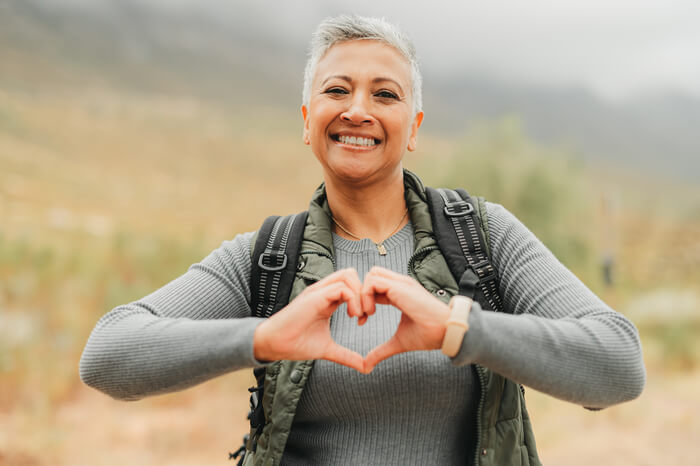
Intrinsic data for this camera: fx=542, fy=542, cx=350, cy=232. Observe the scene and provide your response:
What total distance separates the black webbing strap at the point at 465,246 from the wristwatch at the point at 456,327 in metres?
0.37

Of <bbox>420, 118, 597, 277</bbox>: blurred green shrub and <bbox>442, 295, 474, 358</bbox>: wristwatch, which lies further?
<bbox>420, 118, 597, 277</bbox>: blurred green shrub

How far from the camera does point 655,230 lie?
55.9 metres

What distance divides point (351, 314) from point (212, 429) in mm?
7420

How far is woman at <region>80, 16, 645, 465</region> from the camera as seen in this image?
4.80ft

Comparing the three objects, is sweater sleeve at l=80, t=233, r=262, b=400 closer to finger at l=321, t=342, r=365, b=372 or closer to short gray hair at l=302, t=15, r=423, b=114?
finger at l=321, t=342, r=365, b=372

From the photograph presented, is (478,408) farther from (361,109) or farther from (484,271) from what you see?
(361,109)

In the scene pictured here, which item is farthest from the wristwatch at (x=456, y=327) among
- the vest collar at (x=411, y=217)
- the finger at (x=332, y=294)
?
the vest collar at (x=411, y=217)

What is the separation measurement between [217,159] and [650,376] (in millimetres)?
83216

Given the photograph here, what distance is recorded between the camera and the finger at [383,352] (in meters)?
1.51

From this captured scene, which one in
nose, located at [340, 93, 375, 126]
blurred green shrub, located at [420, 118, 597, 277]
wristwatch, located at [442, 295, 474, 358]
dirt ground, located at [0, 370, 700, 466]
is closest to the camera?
wristwatch, located at [442, 295, 474, 358]

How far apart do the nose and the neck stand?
0.26 m

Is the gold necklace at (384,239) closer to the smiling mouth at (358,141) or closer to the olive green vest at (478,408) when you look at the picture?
the olive green vest at (478,408)

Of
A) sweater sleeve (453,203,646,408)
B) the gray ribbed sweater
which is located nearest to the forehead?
the gray ribbed sweater

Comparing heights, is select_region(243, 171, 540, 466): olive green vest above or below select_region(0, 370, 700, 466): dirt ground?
above
